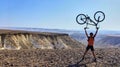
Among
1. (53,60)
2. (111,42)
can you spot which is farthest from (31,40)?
(111,42)

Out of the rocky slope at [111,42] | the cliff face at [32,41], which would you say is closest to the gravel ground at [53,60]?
the cliff face at [32,41]

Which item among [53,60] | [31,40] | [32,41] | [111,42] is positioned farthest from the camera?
[111,42]

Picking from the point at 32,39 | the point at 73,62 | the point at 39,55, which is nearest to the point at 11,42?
the point at 32,39

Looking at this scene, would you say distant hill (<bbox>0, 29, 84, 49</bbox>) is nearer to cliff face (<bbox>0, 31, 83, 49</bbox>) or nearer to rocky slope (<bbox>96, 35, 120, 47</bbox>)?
cliff face (<bbox>0, 31, 83, 49</bbox>)

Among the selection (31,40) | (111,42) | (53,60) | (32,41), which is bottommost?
(111,42)

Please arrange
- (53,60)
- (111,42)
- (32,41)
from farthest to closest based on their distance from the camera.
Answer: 1. (111,42)
2. (32,41)
3. (53,60)

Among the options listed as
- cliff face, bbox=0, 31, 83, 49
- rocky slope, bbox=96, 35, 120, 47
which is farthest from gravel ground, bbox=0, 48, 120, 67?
rocky slope, bbox=96, 35, 120, 47

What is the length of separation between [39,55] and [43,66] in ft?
18.3

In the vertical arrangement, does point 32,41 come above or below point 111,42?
above

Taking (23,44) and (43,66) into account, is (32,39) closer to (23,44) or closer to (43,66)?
(23,44)

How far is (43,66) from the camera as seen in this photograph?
907 inches

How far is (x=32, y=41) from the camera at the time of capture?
216ft

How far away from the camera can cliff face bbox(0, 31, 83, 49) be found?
188 ft

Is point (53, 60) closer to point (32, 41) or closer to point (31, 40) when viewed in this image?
point (32, 41)
